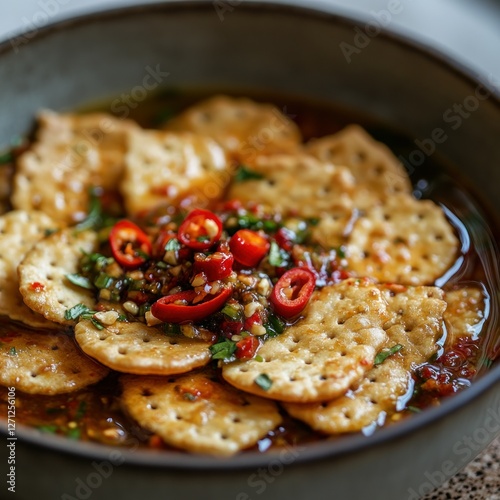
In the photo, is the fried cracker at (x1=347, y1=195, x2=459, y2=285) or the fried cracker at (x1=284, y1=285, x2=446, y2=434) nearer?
the fried cracker at (x1=284, y1=285, x2=446, y2=434)

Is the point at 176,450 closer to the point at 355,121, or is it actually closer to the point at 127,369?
the point at 127,369

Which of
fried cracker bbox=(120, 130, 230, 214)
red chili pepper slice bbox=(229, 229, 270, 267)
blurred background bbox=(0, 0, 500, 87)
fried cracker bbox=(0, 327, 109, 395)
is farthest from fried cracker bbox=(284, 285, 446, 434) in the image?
blurred background bbox=(0, 0, 500, 87)

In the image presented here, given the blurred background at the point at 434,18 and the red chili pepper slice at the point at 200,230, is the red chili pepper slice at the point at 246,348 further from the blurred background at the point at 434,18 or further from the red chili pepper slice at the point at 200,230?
the blurred background at the point at 434,18

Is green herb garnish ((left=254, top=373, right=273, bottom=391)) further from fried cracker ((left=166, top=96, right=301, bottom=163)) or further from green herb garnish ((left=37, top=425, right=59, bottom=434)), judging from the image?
fried cracker ((left=166, top=96, right=301, bottom=163))

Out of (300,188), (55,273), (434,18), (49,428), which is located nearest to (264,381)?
(49,428)

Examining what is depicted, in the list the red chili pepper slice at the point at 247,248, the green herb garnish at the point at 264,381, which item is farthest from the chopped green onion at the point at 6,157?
the green herb garnish at the point at 264,381
